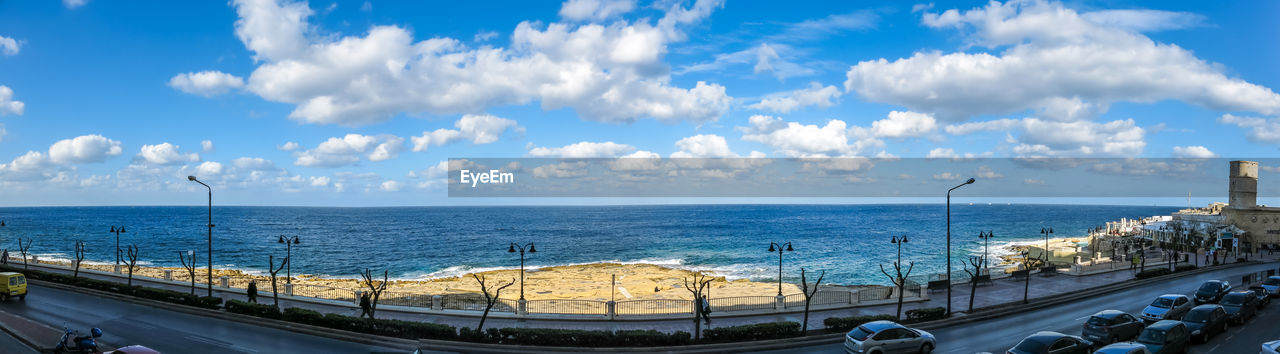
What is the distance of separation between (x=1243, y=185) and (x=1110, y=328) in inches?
2738

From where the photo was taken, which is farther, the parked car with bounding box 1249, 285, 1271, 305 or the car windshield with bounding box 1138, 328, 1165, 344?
the parked car with bounding box 1249, 285, 1271, 305

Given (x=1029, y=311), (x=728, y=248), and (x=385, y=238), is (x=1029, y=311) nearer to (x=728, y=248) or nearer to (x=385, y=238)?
(x=728, y=248)

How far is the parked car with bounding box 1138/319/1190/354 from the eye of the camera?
20.4 metres

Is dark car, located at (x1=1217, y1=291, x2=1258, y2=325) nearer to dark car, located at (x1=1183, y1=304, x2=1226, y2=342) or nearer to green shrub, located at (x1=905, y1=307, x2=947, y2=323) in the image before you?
Result: dark car, located at (x1=1183, y1=304, x2=1226, y2=342)

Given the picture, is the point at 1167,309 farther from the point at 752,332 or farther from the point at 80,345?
the point at 80,345

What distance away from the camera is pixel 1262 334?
82.5 feet

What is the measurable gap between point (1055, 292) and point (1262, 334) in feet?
35.4

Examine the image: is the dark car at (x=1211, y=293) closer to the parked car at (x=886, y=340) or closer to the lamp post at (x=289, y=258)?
the parked car at (x=886, y=340)

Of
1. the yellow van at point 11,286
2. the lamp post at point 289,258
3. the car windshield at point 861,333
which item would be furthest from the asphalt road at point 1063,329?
the yellow van at point 11,286

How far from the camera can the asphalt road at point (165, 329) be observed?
2281 centimetres

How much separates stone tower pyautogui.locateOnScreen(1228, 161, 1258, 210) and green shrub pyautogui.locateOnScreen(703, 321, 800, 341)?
75592mm

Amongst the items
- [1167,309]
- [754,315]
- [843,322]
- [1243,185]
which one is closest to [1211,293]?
[1167,309]

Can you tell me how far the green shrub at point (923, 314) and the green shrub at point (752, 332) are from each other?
6.32m

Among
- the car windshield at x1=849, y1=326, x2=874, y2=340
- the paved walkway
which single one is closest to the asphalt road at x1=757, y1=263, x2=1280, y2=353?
the car windshield at x1=849, y1=326, x2=874, y2=340
